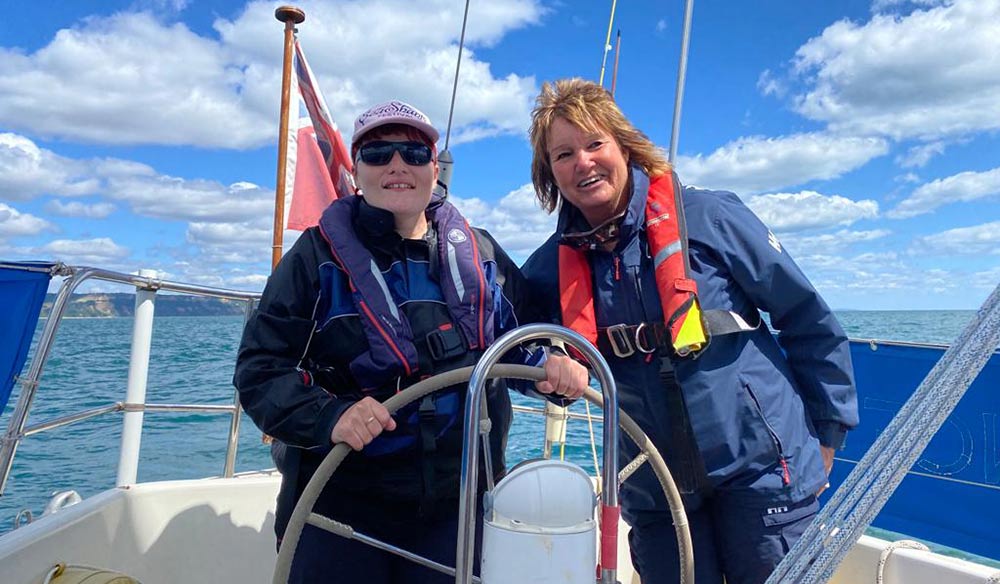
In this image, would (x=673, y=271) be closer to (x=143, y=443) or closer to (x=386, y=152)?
(x=386, y=152)

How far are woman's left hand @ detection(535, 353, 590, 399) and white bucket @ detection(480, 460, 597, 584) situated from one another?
402 mm

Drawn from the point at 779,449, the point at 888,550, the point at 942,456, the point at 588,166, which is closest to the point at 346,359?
the point at 588,166

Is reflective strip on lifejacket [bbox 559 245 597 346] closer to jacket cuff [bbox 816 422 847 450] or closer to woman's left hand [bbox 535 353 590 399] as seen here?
woman's left hand [bbox 535 353 590 399]

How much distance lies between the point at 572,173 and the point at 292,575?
1.22 m

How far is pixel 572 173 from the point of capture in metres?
1.85

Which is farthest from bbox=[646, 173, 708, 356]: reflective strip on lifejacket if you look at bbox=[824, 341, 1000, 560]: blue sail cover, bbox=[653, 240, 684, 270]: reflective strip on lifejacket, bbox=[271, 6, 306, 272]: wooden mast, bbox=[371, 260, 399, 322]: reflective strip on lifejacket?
bbox=[271, 6, 306, 272]: wooden mast

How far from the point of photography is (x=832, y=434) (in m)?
1.77

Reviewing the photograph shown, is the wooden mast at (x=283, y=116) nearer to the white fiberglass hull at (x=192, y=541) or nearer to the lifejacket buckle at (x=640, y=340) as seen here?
the white fiberglass hull at (x=192, y=541)

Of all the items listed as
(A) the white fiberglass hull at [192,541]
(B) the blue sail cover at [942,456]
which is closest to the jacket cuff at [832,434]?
(A) the white fiberglass hull at [192,541]

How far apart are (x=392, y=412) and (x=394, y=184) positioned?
0.61m

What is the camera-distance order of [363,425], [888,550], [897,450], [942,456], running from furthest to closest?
1. [942,456]
2. [888,550]
3. [363,425]
4. [897,450]

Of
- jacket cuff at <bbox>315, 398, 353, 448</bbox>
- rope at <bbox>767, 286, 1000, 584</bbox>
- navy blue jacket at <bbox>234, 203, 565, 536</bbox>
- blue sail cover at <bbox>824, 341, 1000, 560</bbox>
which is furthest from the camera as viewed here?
blue sail cover at <bbox>824, 341, 1000, 560</bbox>

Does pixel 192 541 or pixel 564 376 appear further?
pixel 192 541

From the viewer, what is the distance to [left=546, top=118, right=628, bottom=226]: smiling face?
1833mm
